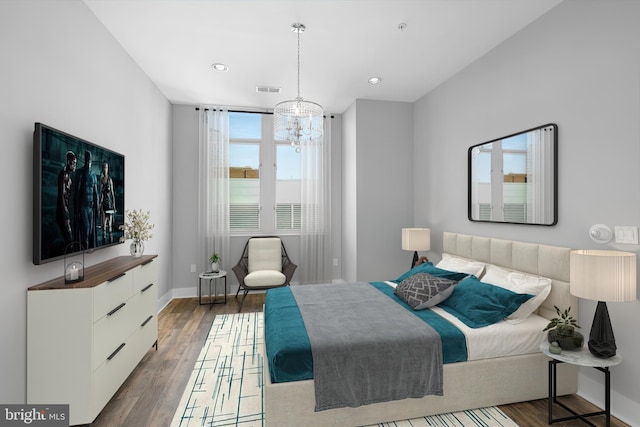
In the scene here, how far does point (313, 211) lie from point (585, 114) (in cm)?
361

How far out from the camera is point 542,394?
226 centimetres

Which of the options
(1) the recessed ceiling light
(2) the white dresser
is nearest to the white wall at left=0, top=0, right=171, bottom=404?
(2) the white dresser

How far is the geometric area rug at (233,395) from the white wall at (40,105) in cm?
101

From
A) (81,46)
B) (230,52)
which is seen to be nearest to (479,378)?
(230,52)

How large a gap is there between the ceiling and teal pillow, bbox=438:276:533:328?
2.26 m

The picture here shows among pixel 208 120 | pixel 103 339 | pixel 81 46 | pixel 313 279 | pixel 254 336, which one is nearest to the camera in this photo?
pixel 103 339

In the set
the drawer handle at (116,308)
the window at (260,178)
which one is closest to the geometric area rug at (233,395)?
the drawer handle at (116,308)

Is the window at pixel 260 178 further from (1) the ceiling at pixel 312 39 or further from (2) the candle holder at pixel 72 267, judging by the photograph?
(2) the candle holder at pixel 72 267

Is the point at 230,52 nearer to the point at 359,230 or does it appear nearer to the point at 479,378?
the point at 359,230

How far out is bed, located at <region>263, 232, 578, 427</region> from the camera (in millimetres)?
1904

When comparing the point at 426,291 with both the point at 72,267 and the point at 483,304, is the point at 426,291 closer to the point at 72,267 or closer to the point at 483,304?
the point at 483,304

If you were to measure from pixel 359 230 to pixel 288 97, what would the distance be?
2.17m

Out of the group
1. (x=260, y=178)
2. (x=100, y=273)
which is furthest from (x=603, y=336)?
(x=260, y=178)

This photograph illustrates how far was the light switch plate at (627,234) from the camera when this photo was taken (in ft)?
6.44
